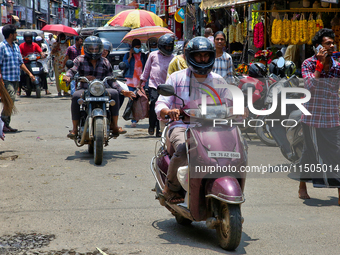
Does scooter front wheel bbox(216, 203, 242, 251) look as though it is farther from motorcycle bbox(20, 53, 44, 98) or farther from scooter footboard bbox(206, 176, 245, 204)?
motorcycle bbox(20, 53, 44, 98)

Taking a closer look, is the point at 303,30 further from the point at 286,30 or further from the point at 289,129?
the point at 289,129

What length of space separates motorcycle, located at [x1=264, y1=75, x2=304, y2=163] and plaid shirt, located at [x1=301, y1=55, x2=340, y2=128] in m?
1.18

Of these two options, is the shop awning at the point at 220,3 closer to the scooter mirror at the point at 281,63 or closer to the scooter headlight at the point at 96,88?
the scooter mirror at the point at 281,63

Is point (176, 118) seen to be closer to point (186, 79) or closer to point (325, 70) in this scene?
point (186, 79)

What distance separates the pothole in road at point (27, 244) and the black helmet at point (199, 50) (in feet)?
5.62

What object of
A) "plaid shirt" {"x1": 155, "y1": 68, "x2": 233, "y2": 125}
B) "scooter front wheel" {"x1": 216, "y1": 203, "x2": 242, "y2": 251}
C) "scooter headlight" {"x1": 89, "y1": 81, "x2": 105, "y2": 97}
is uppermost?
"plaid shirt" {"x1": 155, "y1": 68, "x2": 233, "y2": 125}

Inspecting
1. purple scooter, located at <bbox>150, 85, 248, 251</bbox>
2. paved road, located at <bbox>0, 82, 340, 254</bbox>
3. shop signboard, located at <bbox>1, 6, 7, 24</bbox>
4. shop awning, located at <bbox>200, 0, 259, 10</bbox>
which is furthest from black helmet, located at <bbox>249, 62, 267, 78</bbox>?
shop signboard, located at <bbox>1, 6, 7, 24</bbox>

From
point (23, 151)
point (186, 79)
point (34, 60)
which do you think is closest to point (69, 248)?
point (186, 79)

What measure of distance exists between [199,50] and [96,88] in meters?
3.56

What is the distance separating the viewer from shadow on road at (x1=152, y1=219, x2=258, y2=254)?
405cm

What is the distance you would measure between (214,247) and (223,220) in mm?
287

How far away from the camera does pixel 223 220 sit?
152 inches

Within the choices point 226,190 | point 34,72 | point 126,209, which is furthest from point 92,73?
point 34,72

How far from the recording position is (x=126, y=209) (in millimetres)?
5141
